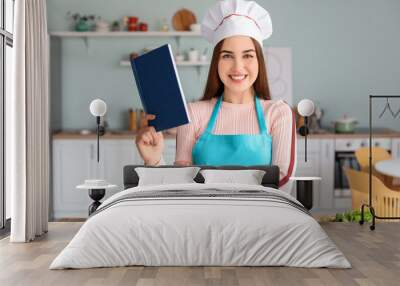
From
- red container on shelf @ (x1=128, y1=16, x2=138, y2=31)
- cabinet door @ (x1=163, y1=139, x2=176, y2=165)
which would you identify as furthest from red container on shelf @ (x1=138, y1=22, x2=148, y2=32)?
cabinet door @ (x1=163, y1=139, x2=176, y2=165)

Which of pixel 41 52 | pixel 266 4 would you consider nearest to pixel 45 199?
pixel 41 52

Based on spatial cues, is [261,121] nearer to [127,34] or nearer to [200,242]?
[200,242]

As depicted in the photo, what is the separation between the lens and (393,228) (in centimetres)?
583

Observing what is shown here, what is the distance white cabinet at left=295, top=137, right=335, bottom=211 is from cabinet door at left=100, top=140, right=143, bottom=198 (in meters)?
1.96

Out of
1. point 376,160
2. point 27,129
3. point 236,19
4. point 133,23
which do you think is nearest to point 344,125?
point 376,160

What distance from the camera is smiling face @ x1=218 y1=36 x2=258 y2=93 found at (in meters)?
5.46

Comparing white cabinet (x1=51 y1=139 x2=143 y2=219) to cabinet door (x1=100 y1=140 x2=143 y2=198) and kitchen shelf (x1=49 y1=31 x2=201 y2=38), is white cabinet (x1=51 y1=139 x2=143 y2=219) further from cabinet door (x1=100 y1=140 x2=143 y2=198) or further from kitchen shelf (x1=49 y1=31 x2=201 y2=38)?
kitchen shelf (x1=49 y1=31 x2=201 y2=38)

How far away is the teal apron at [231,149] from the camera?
551 cm

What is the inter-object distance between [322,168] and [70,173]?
2.89m

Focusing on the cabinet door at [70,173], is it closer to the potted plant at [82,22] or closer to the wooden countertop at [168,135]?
the wooden countertop at [168,135]

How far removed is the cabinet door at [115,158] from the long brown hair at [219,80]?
2360 millimetres

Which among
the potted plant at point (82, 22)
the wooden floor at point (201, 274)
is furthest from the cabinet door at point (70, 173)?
the wooden floor at point (201, 274)

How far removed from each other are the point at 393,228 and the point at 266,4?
351cm

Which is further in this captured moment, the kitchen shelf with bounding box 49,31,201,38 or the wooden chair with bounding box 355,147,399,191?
the kitchen shelf with bounding box 49,31,201,38
